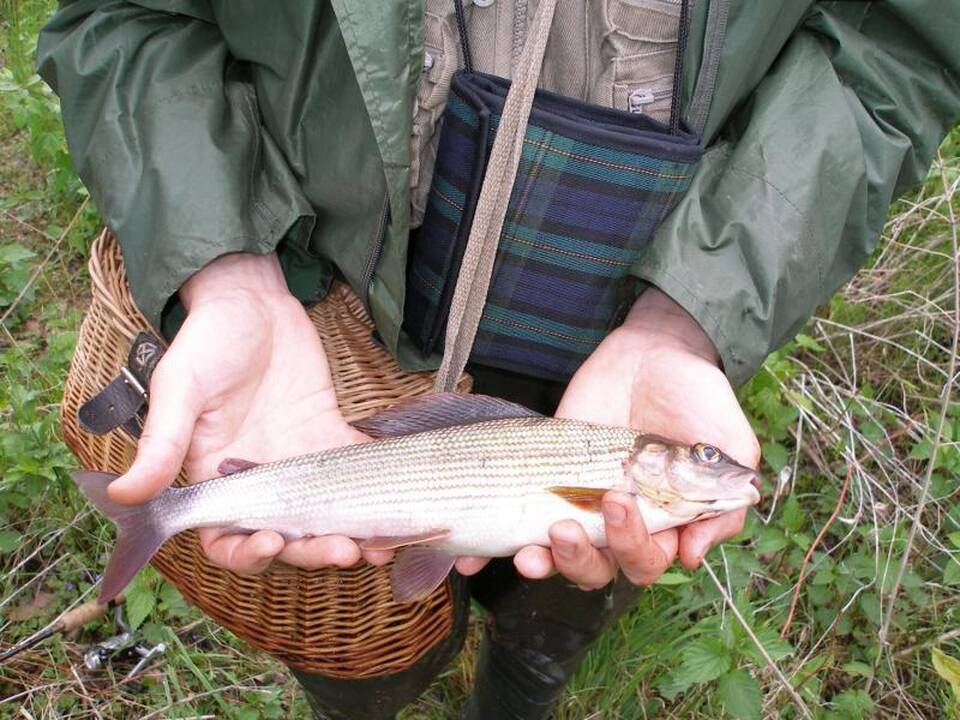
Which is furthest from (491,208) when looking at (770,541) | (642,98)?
(770,541)

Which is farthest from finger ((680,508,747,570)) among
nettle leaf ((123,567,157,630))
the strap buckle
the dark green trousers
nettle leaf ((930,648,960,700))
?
nettle leaf ((123,567,157,630))

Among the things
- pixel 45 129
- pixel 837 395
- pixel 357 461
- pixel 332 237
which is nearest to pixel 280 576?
pixel 357 461

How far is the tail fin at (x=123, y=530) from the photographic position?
2.02 m

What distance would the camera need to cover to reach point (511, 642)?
246 cm

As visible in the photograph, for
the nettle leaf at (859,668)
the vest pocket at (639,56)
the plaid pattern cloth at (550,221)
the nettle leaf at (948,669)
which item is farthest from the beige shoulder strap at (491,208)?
the nettle leaf at (859,668)

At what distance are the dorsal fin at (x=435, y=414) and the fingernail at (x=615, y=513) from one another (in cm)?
48

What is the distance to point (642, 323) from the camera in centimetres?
223

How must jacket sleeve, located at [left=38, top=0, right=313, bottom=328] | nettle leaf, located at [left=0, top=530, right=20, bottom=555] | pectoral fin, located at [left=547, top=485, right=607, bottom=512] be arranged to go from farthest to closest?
nettle leaf, located at [left=0, top=530, right=20, bottom=555] → jacket sleeve, located at [left=38, top=0, right=313, bottom=328] → pectoral fin, located at [left=547, top=485, right=607, bottom=512]

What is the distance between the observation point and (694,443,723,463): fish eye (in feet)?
6.40

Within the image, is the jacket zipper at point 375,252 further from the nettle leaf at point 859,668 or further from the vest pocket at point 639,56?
the nettle leaf at point 859,668

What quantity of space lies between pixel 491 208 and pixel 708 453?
734mm

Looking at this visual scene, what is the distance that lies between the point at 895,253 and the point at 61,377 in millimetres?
3552

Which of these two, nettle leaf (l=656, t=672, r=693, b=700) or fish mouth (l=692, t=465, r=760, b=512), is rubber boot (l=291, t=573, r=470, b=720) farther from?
fish mouth (l=692, t=465, r=760, b=512)

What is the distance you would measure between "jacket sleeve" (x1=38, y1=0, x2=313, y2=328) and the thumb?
0.96 ft
